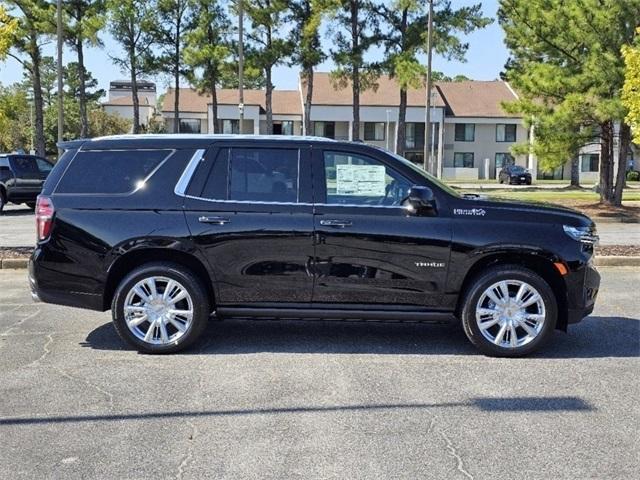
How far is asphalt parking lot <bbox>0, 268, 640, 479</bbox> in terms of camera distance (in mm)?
4000

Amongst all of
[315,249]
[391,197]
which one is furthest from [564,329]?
[315,249]

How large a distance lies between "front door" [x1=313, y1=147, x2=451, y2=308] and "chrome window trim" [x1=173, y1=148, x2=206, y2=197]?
3.53 feet

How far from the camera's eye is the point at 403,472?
3.88m

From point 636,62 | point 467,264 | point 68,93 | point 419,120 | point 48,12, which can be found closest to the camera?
point 467,264

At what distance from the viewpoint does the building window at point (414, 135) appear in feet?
205

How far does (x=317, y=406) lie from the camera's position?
4918mm

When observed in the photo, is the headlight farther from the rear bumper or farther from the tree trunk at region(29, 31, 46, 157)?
the tree trunk at region(29, 31, 46, 157)

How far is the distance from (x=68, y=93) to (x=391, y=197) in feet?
285

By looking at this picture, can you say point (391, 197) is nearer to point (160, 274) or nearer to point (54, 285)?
point (160, 274)

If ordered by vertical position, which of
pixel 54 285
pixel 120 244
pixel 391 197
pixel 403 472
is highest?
pixel 391 197

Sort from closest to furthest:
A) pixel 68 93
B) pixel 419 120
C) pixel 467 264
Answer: pixel 467 264, pixel 419 120, pixel 68 93

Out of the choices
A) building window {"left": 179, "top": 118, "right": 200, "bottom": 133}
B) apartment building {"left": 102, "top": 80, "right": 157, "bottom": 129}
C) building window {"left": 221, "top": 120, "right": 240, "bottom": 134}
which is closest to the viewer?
building window {"left": 221, "top": 120, "right": 240, "bottom": 134}

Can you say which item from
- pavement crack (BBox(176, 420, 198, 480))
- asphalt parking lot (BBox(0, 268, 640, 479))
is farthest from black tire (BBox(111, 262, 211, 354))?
pavement crack (BBox(176, 420, 198, 480))

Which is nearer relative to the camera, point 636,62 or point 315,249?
point 315,249
